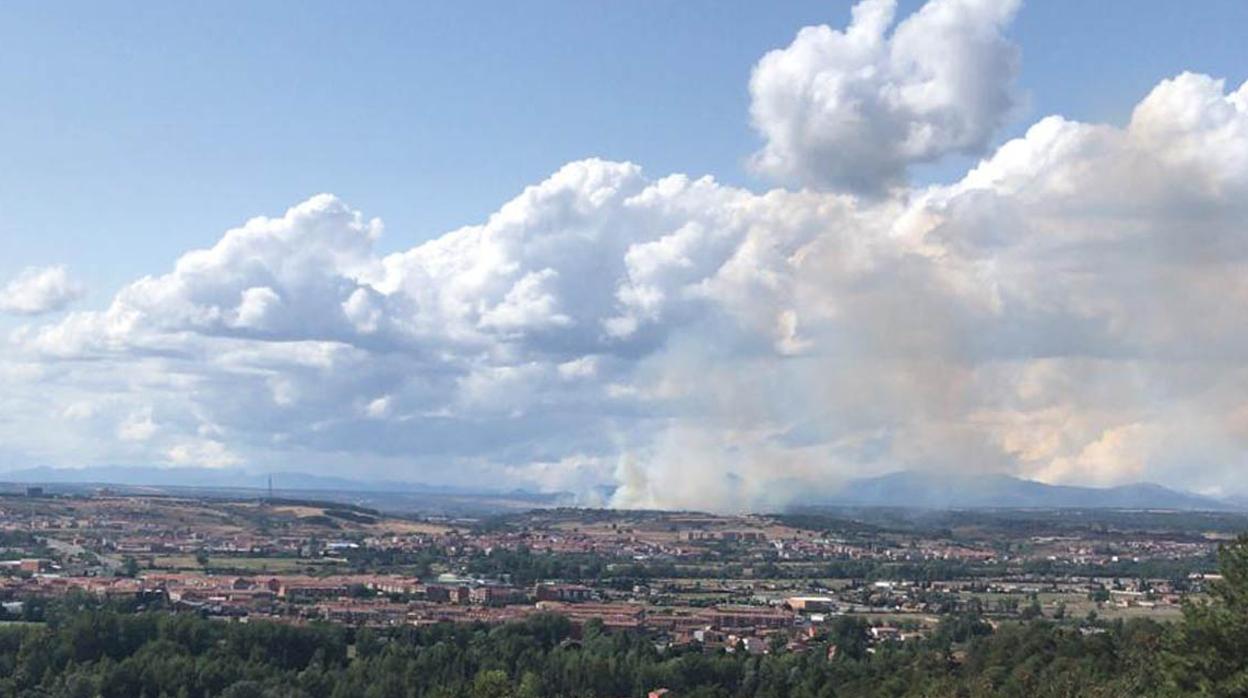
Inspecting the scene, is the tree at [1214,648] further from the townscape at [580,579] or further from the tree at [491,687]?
the townscape at [580,579]

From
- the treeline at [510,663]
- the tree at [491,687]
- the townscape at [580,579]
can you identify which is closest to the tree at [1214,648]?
the treeline at [510,663]

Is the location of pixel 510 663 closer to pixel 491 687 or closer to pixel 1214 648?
pixel 491 687

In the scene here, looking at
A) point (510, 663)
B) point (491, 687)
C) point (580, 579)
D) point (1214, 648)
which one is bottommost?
point (510, 663)

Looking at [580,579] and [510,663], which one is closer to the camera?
[510,663]

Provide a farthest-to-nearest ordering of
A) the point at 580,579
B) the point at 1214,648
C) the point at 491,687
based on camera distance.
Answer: the point at 580,579, the point at 491,687, the point at 1214,648

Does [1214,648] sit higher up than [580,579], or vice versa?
[1214,648]

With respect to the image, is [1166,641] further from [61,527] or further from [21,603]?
[61,527]

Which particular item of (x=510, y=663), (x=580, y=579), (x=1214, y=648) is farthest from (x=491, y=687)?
(x=580, y=579)

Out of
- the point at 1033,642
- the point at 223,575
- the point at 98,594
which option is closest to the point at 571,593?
the point at 223,575
